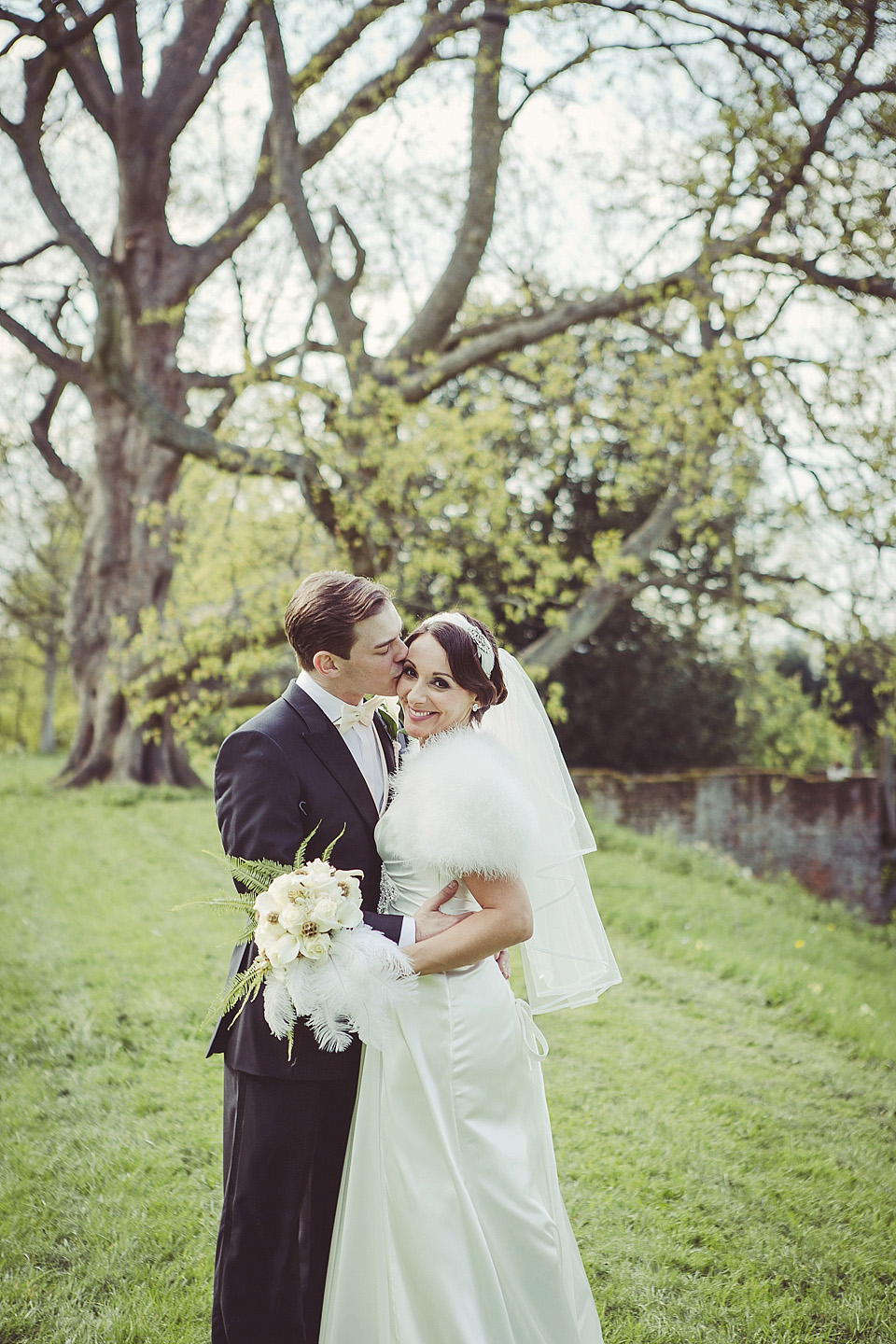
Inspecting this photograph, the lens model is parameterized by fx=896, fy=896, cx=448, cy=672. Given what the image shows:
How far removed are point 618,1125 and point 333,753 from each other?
296cm

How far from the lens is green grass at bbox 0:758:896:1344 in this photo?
3.14 metres

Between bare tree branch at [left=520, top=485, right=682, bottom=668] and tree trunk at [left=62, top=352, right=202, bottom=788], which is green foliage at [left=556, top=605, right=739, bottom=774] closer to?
bare tree branch at [left=520, top=485, right=682, bottom=668]

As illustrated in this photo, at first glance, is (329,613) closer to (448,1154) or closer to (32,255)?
(448,1154)

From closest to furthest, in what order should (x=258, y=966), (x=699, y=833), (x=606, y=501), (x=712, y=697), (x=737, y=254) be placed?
1. (x=258, y=966)
2. (x=737, y=254)
3. (x=699, y=833)
4. (x=606, y=501)
5. (x=712, y=697)

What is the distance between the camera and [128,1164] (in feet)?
12.7

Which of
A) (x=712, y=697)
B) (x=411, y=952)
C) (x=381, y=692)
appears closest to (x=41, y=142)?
(x=381, y=692)

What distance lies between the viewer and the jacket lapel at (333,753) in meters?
2.52

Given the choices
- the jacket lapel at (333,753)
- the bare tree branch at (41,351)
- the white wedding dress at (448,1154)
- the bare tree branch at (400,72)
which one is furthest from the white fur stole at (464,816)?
the bare tree branch at (41,351)

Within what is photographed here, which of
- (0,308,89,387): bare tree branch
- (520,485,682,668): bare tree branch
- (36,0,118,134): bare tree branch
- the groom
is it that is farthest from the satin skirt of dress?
(36,0,118,134): bare tree branch

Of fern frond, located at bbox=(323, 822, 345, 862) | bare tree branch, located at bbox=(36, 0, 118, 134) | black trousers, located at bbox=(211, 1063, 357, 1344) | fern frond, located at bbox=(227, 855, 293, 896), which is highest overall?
bare tree branch, located at bbox=(36, 0, 118, 134)

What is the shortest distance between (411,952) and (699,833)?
12.1m

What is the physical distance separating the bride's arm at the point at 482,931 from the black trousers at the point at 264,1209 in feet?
1.71

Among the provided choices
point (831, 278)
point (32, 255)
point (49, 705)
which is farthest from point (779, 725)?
point (49, 705)

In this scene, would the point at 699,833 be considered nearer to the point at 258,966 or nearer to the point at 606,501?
the point at 606,501
